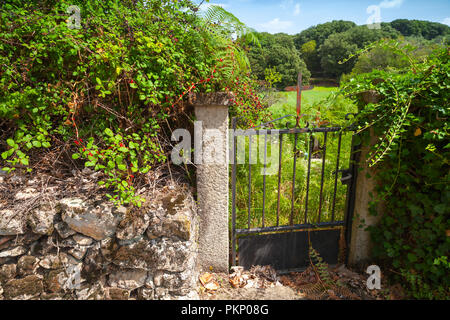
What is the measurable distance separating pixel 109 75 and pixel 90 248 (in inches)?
56.7

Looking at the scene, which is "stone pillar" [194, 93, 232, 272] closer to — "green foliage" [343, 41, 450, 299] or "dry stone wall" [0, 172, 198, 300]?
"dry stone wall" [0, 172, 198, 300]

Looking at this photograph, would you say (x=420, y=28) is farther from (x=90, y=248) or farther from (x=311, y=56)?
(x=90, y=248)

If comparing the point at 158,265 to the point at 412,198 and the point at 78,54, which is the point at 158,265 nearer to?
the point at 78,54

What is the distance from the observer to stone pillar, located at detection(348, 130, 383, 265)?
266 centimetres

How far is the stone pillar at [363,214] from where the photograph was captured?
2658 mm

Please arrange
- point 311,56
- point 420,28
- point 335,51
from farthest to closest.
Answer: point 420,28
point 311,56
point 335,51

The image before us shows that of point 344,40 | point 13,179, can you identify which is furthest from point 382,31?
point 13,179

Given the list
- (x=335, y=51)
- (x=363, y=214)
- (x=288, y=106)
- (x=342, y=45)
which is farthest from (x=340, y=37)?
(x=363, y=214)

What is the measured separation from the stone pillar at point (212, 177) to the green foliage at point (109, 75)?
7.7 inches

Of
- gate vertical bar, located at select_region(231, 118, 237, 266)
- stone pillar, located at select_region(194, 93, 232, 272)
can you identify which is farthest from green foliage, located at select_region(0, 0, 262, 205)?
gate vertical bar, located at select_region(231, 118, 237, 266)

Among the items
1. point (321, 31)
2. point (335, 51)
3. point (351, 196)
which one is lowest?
point (351, 196)

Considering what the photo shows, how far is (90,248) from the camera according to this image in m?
2.14
